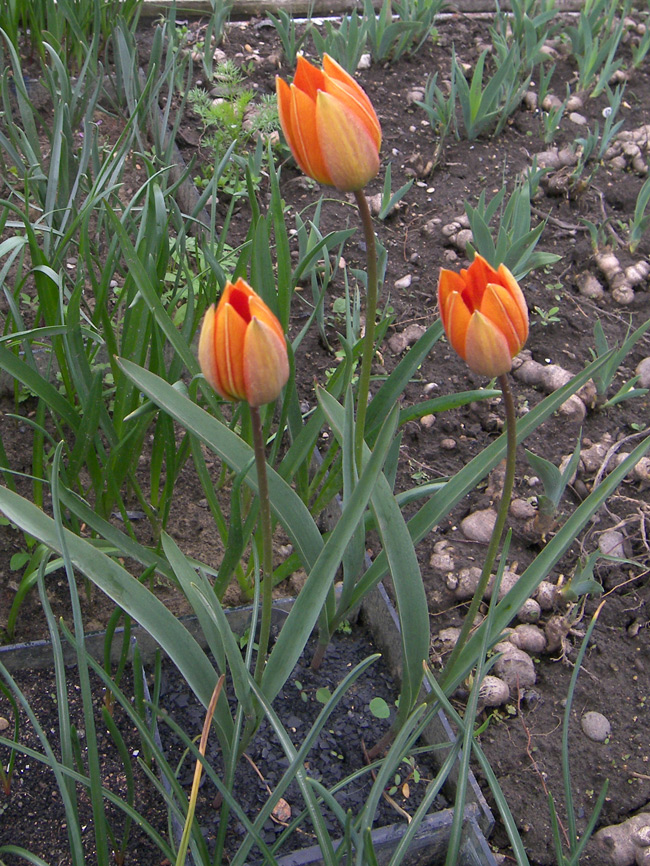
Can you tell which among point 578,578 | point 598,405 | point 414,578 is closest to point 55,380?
point 414,578

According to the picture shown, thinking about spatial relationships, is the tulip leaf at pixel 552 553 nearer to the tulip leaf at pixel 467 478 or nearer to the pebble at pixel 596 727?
the tulip leaf at pixel 467 478

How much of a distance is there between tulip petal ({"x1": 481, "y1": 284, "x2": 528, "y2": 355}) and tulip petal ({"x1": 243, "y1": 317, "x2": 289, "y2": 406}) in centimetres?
20

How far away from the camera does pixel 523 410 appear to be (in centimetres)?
185

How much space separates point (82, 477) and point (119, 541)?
56cm

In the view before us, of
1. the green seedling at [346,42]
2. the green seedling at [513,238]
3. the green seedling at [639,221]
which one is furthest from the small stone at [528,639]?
the green seedling at [346,42]

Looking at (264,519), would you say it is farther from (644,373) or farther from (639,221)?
(639,221)

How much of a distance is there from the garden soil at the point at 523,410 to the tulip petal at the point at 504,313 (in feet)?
2.56

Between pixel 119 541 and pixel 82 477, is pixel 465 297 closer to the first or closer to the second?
pixel 119 541

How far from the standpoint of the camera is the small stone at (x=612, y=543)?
1.58 m

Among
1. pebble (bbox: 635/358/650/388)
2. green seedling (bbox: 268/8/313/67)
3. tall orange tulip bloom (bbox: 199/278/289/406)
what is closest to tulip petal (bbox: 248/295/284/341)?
tall orange tulip bloom (bbox: 199/278/289/406)

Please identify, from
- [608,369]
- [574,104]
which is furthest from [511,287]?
[574,104]

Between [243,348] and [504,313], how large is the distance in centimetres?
25

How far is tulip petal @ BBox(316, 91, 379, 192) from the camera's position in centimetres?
77

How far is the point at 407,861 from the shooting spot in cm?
111
